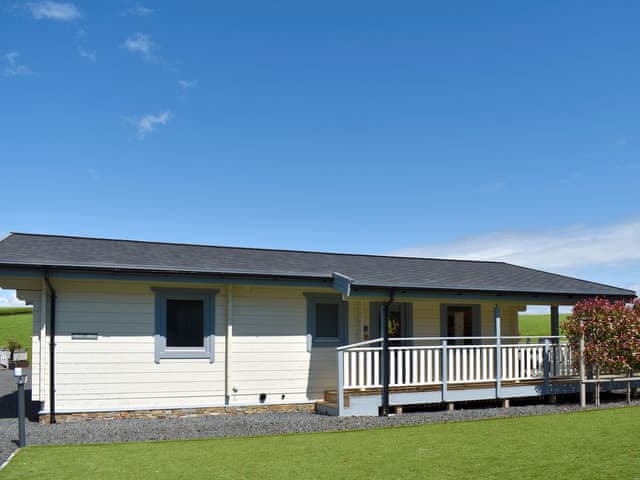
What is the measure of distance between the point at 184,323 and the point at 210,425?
8.55ft

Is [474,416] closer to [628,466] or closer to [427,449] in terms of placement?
[427,449]

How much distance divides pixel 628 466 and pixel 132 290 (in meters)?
9.74

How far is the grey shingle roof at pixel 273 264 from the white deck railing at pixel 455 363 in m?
1.35

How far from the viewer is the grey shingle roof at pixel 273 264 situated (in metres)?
13.0

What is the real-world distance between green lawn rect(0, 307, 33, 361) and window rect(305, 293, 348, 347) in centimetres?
2483

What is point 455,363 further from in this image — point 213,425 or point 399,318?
point 213,425

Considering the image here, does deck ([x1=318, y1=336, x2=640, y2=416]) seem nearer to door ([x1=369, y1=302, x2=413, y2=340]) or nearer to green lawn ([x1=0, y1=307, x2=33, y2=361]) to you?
door ([x1=369, y1=302, x2=413, y2=340])

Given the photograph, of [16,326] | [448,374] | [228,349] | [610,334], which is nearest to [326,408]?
[228,349]

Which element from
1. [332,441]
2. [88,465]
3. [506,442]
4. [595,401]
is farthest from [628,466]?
[595,401]

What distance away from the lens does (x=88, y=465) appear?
8406mm

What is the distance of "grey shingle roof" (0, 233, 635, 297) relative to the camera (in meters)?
13.0

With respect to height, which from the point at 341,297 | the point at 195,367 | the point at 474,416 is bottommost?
the point at 474,416

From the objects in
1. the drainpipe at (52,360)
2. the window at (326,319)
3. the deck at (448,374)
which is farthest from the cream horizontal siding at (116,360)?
the deck at (448,374)

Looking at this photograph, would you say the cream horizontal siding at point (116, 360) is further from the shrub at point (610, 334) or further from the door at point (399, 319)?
the shrub at point (610, 334)
